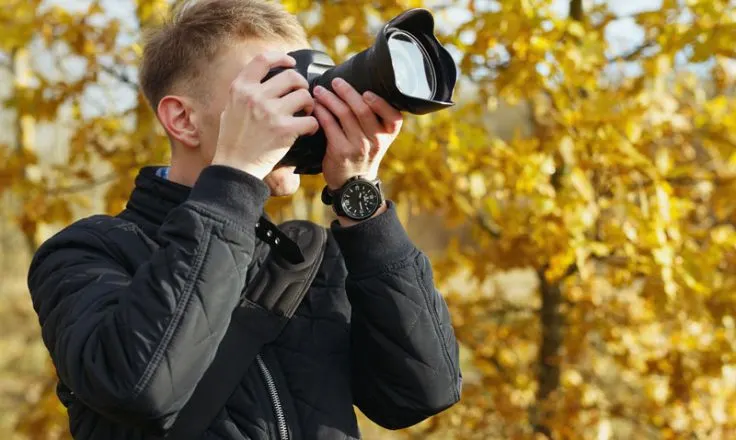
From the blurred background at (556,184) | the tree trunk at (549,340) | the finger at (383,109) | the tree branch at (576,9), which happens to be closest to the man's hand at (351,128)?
the finger at (383,109)

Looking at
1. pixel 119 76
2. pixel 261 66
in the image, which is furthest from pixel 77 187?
pixel 261 66

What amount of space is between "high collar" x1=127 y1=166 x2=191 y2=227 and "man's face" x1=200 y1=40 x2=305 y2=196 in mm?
89

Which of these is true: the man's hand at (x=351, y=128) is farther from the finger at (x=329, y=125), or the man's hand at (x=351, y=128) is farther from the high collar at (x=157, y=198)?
the high collar at (x=157, y=198)

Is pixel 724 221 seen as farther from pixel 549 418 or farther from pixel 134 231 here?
pixel 134 231

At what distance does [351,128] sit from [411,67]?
139 millimetres

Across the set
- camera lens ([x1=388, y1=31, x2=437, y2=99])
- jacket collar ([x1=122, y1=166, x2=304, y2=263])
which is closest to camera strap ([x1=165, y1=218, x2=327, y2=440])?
jacket collar ([x1=122, y1=166, x2=304, y2=263])

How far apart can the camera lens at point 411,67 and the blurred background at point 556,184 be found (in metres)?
0.97

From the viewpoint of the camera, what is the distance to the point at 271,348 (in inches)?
58.7

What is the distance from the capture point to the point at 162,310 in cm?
121

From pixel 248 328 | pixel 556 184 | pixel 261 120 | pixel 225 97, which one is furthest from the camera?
pixel 556 184

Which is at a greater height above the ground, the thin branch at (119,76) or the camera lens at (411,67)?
the camera lens at (411,67)

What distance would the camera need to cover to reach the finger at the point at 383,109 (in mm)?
1399

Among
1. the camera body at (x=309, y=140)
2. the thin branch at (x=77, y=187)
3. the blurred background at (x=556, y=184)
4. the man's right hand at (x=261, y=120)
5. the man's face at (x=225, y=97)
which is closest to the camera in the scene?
the man's right hand at (x=261, y=120)

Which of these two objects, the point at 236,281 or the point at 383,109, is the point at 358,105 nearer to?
the point at 383,109
